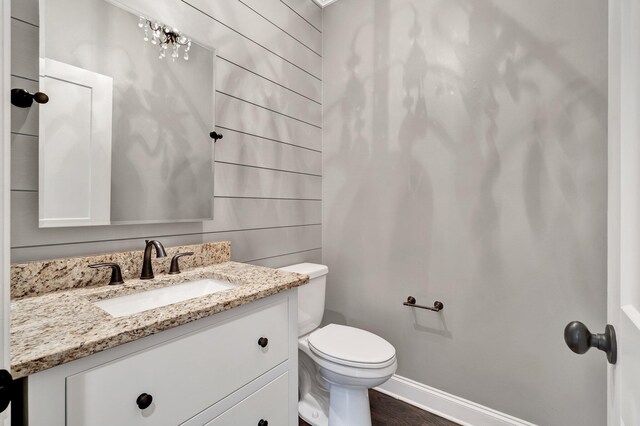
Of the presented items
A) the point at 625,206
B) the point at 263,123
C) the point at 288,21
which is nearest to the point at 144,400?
the point at 625,206

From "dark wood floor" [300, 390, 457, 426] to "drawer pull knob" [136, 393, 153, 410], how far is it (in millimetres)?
1199

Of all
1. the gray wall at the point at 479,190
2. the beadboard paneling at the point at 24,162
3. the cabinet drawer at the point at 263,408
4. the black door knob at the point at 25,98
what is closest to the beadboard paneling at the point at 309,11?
the gray wall at the point at 479,190

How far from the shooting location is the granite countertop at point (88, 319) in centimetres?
63

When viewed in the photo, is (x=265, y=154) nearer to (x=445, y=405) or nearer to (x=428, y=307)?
(x=428, y=307)

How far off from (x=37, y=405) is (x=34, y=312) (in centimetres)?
32

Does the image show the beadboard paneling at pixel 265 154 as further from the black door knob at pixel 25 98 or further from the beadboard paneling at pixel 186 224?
the black door knob at pixel 25 98

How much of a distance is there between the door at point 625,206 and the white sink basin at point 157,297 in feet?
3.72

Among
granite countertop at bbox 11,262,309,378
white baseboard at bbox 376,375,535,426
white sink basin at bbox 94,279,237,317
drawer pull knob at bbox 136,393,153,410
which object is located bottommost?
white baseboard at bbox 376,375,535,426

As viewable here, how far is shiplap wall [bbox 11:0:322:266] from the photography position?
40.1 inches

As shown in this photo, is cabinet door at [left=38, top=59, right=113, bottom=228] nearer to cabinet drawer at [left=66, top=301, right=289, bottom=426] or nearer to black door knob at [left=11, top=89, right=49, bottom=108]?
black door knob at [left=11, top=89, right=49, bottom=108]

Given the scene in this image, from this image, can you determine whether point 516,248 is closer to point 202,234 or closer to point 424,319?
point 424,319

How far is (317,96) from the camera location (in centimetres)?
228

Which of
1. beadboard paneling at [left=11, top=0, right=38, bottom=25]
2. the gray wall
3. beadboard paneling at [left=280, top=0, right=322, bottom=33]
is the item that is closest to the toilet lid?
the gray wall

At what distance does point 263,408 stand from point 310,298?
0.78m
